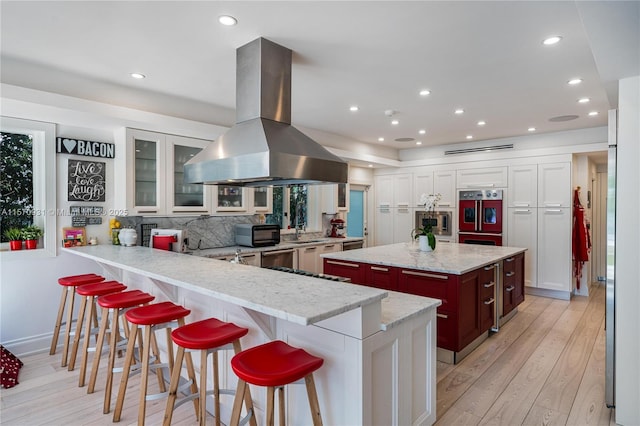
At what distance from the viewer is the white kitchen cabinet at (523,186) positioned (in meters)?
5.50

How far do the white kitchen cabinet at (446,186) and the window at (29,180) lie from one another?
18.6 ft

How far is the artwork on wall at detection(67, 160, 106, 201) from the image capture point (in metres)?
3.48

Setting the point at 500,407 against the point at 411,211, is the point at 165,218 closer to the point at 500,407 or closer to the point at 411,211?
the point at 500,407

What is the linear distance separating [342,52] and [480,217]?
433 cm

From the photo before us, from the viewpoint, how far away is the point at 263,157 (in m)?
2.05

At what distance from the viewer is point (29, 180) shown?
11.0ft

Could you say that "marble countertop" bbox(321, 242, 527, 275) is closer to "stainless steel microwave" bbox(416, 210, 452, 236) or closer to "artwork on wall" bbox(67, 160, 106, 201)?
"stainless steel microwave" bbox(416, 210, 452, 236)

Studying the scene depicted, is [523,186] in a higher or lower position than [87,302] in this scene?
higher

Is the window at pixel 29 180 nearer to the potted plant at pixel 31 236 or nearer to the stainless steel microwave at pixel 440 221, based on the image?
the potted plant at pixel 31 236

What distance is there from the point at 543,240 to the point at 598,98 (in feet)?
7.84

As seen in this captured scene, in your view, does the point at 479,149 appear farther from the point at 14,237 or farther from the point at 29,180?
the point at 14,237

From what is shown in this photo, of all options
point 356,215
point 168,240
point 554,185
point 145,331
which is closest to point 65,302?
point 168,240

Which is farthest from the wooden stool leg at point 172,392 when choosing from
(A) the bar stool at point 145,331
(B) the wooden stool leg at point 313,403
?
(B) the wooden stool leg at point 313,403

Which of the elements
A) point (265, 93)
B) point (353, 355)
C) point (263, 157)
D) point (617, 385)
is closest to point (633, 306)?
point (617, 385)
